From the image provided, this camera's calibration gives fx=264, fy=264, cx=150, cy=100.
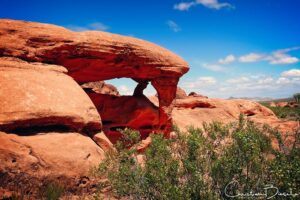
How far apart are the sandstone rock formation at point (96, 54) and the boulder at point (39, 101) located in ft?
4.45

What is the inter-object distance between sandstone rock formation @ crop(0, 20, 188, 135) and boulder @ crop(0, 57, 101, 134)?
1.36 meters

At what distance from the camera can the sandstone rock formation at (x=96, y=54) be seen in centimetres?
1347

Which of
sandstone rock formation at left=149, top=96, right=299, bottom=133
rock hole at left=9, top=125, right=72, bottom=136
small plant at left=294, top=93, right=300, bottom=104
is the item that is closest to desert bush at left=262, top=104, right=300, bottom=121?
small plant at left=294, top=93, right=300, bottom=104

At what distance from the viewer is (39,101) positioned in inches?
415

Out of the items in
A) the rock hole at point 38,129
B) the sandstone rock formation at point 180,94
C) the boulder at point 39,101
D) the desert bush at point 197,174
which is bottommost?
the desert bush at point 197,174

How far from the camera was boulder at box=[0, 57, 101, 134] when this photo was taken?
9836 millimetres

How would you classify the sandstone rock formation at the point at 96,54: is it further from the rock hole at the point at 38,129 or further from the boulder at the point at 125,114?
the rock hole at the point at 38,129

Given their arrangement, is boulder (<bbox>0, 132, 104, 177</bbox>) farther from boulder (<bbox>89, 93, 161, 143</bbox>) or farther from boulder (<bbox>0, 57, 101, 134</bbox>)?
boulder (<bbox>89, 93, 161, 143</bbox>)

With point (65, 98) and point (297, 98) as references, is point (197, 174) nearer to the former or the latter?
point (65, 98)

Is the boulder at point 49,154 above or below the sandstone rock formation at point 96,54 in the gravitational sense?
below

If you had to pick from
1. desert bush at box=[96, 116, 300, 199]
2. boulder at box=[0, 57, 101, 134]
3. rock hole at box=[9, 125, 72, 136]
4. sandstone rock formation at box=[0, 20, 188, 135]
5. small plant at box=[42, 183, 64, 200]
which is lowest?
small plant at box=[42, 183, 64, 200]

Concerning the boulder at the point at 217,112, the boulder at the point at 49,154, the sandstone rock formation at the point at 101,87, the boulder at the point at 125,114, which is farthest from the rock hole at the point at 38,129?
the boulder at the point at 217,112

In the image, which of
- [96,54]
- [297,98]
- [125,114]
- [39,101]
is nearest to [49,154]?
[39,101]

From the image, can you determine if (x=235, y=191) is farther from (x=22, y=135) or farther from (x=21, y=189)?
(x=22, y=135)
